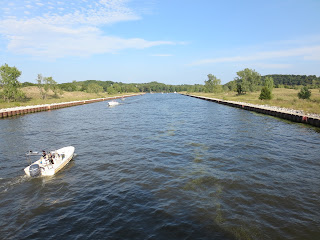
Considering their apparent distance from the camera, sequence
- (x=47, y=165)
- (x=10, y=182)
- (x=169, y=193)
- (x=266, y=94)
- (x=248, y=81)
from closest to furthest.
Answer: (x=169, y=193) → (x=10, y=182) → (x=47, y=165) → (x=266, y=94) → (x=248, y=81)

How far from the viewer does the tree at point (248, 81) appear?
427 ft

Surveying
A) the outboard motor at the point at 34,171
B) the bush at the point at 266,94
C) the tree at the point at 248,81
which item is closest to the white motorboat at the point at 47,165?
the outboard motor at the point at 34,171

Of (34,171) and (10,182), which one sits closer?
(10,182)

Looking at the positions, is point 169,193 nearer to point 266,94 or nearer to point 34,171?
point 34,171

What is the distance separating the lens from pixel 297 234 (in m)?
10.4

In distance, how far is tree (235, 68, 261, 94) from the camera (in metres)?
130

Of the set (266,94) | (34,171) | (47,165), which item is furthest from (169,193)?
(266,94)

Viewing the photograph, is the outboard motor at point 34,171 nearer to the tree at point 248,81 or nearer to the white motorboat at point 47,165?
the white motorboat at point 47,165

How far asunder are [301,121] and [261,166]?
28926 millimetres

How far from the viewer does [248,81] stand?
136375 mm

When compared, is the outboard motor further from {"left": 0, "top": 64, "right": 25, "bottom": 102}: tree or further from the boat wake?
{"left": 0, "top": 64, "right": 25, "bottom": 102}: tree

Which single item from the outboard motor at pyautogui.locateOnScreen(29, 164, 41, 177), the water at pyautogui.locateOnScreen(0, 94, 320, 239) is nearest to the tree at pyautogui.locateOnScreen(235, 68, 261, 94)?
the water at pyautogui.locateOnScreen(0, 94, 320, 239)

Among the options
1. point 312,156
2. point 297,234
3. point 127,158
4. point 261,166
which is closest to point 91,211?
point 127,158

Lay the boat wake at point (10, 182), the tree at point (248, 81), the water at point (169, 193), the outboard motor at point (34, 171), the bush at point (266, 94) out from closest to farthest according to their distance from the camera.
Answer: the water at point (169, 193) < the boat wake at point (10, 182) < the outboard motor at point (34, 171) < the bush at point (266, 94) < the tree at point (248, 81)
